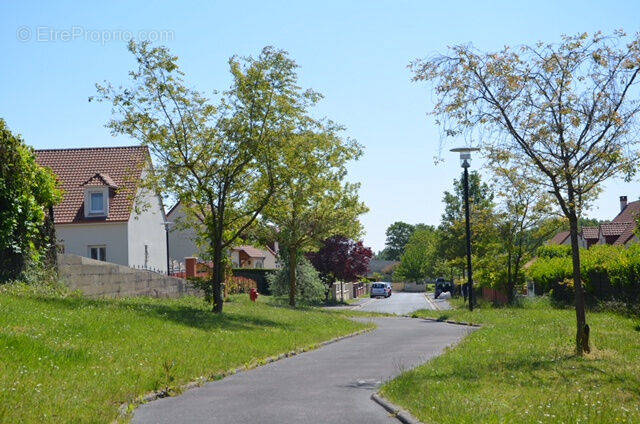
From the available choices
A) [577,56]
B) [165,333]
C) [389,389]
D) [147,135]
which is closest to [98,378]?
[389,389]

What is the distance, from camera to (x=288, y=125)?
23.6 m

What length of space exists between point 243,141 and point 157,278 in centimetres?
798

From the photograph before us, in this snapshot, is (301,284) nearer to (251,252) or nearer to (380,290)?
(251,252)

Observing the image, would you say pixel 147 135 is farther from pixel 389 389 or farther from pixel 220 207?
pixel 389 389

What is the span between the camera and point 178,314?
1950 cm

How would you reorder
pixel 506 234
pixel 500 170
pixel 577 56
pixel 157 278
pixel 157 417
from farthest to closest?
pixel 506 234
pixel 157 278
pixel 500 170
pixel 577 56
pixel 157 417

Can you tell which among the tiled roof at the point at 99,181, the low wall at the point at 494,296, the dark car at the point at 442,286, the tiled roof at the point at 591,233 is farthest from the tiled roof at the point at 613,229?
the tiled roof at the point at 99,181

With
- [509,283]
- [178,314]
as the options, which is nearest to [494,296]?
[509,283]

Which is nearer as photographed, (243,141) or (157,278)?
(243,141)

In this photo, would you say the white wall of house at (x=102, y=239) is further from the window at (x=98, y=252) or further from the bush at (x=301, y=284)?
the bush at (x=301, y=284)

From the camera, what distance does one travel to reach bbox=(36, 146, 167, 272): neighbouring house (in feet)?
125

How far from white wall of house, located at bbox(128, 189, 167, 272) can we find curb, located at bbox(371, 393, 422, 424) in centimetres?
2743

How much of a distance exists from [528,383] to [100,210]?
3125 centimetres

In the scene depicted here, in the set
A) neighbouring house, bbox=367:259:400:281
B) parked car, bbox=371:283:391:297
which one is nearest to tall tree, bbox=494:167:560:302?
parked car, bbox=371:283:391:297
